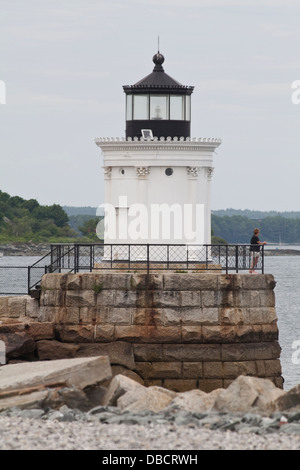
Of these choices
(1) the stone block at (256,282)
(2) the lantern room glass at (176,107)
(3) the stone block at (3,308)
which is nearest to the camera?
(1) the stone block at (256,282)

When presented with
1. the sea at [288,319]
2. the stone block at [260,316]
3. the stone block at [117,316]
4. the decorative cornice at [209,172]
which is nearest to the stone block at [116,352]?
the stone block at [117,316]

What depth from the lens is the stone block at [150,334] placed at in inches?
878

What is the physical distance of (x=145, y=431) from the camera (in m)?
15.4

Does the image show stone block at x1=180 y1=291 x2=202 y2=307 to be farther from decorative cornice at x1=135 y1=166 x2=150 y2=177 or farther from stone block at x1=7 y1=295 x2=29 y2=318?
decorative cornice at x1=135 y1=166 x2=150 y2=177

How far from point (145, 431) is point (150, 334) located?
6902mm

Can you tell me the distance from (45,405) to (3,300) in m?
6.56

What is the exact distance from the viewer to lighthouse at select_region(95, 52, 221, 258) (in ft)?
82.6

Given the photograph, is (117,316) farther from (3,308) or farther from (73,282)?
(3,308)

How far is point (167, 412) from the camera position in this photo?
1669cm

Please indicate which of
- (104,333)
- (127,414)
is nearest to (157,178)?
(104,333)

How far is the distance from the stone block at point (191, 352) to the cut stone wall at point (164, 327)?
0.02 meters

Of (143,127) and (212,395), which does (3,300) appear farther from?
(212,395)

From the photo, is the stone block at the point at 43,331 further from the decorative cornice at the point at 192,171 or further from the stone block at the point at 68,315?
the decorative cornice at the point at 192,171
